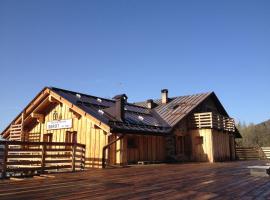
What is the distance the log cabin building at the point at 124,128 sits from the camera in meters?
17.3

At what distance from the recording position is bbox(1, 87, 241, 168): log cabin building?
17297 mm

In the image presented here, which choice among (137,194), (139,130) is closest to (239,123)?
(139,130)

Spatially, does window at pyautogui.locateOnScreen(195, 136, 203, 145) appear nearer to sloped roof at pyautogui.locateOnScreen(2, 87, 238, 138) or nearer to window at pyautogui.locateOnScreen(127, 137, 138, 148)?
sloped roof at pyautogui.locateOnScreen(2, 87, 238, 138)

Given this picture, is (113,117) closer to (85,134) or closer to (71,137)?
(85,134)

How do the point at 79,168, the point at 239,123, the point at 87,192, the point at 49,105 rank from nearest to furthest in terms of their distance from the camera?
1. the point at 87,192
2. the point at 79,168
3. the point at 49,105
4. the point at 239,123

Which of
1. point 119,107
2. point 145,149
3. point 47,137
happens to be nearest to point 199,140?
point 145,149

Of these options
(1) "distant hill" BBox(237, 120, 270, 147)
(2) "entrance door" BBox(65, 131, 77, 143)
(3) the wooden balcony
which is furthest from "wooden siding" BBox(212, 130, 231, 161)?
(1) "distant hill" BBox(237, 120, 270, 147)

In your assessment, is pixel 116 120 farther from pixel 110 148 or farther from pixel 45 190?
pixel 45 190

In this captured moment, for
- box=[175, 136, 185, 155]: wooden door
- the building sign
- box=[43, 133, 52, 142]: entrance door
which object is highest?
the building sign

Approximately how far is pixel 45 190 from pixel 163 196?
9.35 feet

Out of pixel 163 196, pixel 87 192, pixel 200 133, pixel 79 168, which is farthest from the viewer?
pixel 200 133

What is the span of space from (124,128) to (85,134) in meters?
2.67

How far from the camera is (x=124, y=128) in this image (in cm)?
1705

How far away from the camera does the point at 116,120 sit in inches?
699
